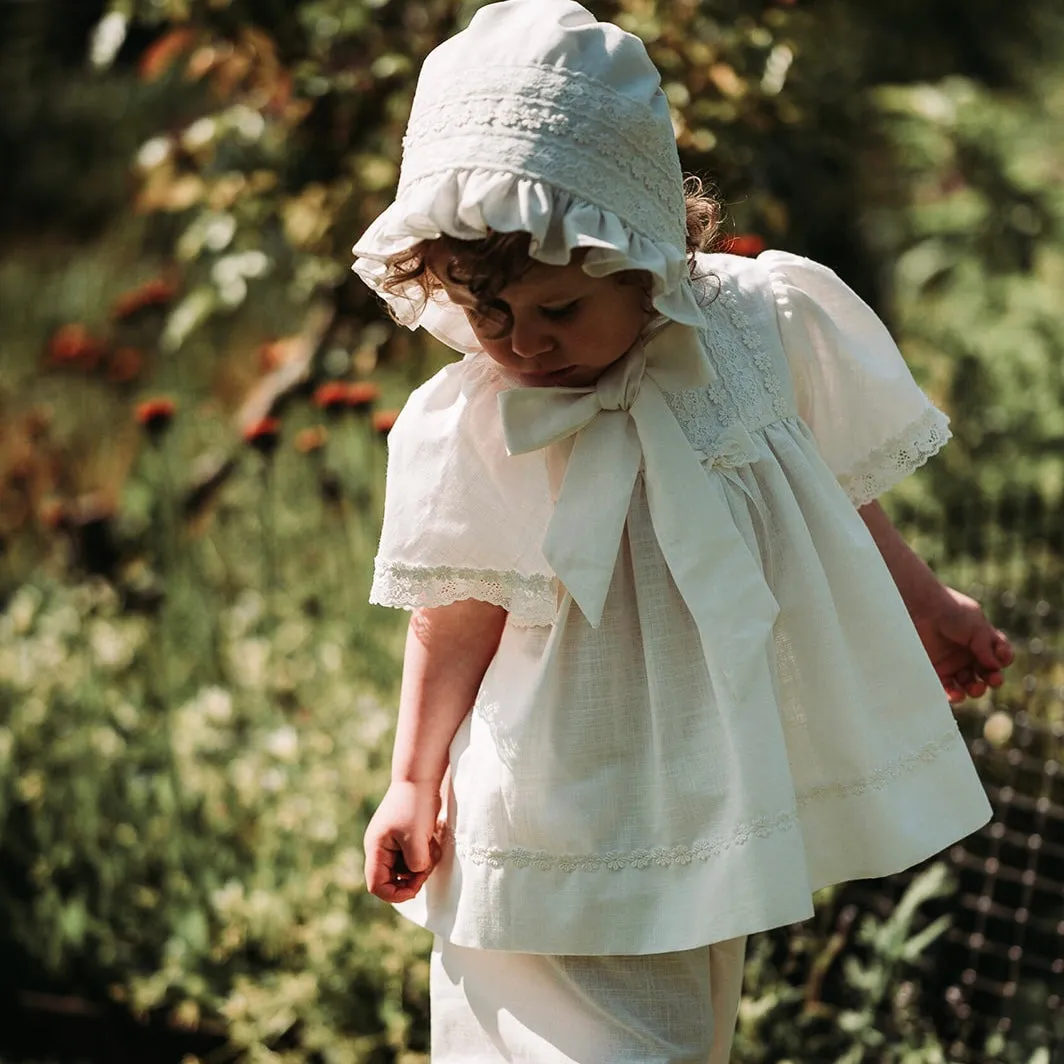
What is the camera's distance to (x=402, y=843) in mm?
1562

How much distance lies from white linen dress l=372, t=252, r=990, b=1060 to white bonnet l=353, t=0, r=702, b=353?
197 millimetres

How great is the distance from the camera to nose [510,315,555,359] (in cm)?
140

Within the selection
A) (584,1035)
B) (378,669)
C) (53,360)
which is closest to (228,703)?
(378,669)

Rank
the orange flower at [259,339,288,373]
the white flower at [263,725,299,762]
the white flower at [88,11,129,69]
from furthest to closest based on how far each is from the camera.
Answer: the orange flower at [259,339,288,373] < the white flower at [88,11,129,69] < the white flower at [263,725,299,762]

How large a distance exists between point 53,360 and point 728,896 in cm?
263

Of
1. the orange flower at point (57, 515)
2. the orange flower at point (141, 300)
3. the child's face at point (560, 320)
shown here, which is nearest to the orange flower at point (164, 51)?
the orange flower at point (141, 300)

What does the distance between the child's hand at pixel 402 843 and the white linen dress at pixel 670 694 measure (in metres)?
0.03

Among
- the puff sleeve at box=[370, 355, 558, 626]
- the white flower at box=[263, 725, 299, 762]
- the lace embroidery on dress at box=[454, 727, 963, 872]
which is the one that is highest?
the puff sleeve at box=[370, 355, 558, 626]

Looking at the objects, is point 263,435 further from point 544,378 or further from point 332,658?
point 544,378

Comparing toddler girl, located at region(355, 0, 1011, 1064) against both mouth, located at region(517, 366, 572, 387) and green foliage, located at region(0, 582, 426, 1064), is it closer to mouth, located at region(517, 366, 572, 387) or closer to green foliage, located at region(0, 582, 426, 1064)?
mouth, located at region(517, 366, 572, 387)

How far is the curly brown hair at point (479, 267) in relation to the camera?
134 cm

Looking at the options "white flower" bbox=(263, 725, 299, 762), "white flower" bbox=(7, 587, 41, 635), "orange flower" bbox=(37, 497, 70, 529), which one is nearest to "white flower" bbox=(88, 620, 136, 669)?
"white flower" bbox=(7, 587, 41, 635)

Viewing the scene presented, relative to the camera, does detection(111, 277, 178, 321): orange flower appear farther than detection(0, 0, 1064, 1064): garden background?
Yes

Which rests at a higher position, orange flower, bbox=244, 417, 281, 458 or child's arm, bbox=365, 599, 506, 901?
child's arm, bbox=365, 599, 506, 901
